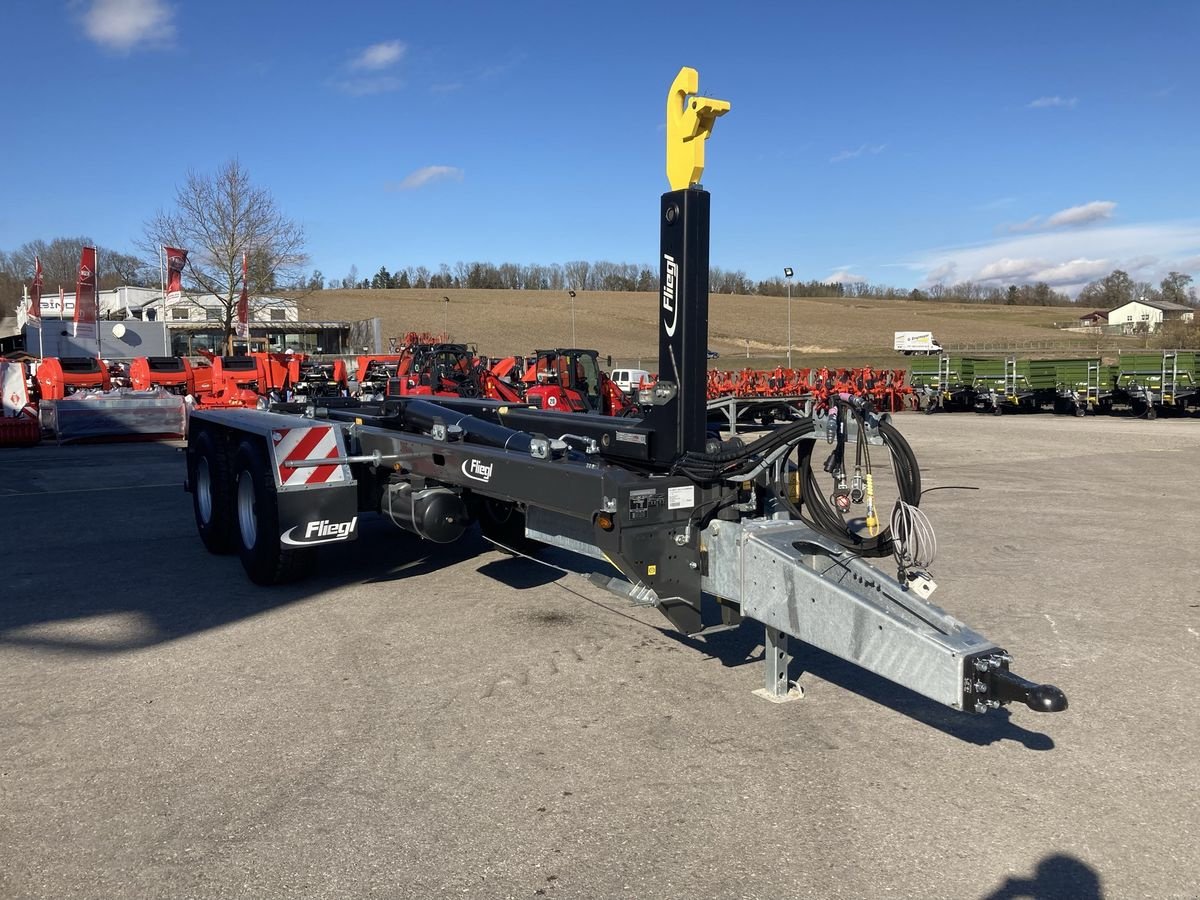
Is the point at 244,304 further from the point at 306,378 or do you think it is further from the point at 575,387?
the point at 575,387

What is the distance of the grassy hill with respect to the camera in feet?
243

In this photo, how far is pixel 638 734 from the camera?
13.9ft

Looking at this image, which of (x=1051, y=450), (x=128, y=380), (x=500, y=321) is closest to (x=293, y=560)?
(x=1051, y=450)

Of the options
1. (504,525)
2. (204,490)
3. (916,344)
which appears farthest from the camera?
(916,344)

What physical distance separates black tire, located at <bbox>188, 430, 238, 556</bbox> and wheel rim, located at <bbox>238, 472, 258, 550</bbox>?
268 millimetres

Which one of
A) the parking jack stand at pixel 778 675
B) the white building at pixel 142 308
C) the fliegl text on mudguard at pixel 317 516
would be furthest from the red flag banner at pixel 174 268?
the parking jack stand at pixel 778 675

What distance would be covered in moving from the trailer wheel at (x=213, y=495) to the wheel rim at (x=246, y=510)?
0.28 meters

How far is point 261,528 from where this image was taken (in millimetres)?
6648

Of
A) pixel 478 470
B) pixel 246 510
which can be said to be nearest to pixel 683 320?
pixel 478 470

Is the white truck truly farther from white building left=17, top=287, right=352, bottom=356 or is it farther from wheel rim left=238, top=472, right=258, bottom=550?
wheel rim left=238, top=472, right=258, bottom=550

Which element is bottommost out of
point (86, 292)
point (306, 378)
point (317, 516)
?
point (317, 516)

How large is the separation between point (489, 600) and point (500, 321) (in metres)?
81.6

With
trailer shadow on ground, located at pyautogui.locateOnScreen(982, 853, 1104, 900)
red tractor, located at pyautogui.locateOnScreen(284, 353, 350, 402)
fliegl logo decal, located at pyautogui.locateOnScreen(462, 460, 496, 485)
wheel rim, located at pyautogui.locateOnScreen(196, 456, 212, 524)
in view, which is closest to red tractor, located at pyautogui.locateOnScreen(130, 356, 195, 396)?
red tractor, located at pyautogui.locateOnScreen(284, 353, 350, 402)

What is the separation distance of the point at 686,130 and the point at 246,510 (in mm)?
4669
